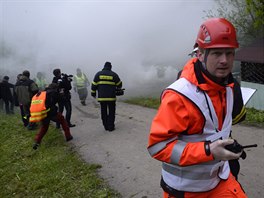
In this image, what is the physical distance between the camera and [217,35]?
2221 mm

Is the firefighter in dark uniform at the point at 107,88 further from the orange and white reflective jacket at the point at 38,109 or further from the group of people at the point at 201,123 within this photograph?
the group of people at the point at 201,123

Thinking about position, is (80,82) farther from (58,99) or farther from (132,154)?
(132,154)

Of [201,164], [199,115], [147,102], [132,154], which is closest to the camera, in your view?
[199,115]

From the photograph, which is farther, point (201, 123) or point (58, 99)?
point (58, 99)

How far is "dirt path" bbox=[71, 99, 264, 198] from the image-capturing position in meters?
4.52

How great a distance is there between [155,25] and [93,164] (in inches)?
562

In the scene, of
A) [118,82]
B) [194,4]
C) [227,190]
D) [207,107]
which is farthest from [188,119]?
[194,4]

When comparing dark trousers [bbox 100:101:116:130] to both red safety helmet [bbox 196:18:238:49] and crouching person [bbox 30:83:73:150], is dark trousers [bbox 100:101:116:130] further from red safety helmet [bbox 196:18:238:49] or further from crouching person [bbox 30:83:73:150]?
red safety helmet [bbox 196:18:238:49]

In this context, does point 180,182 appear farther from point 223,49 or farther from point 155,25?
point 155,25

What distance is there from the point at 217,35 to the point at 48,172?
13.7 feet

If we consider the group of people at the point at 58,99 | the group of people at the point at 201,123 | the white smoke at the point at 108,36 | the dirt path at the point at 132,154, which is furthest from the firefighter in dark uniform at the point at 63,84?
the white smoke at the point at 108,36

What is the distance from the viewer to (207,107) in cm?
224

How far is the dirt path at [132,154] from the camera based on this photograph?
14.8 feet

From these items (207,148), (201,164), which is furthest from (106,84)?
(207,148)
